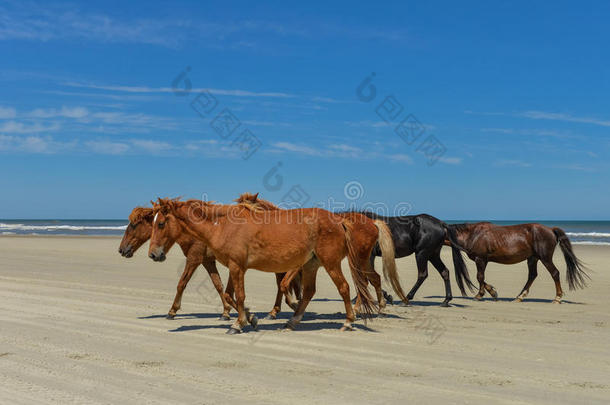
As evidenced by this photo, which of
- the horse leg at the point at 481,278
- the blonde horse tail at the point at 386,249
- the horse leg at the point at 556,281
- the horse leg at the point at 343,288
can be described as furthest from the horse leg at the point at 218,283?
the horse leg at the point at 556,281

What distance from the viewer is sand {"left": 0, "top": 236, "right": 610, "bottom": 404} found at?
16.0ft

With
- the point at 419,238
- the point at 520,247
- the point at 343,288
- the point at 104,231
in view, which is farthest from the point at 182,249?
the point at 104,231

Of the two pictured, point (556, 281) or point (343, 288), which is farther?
point (556, 281)

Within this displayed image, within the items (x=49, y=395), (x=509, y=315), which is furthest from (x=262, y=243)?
(x=509, y=315)

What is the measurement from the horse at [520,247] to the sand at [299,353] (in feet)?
2.46

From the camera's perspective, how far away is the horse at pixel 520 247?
1232 centimetres

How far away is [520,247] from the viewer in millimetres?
12461

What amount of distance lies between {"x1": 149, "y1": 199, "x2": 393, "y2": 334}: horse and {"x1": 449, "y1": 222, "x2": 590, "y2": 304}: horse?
16.9 ft

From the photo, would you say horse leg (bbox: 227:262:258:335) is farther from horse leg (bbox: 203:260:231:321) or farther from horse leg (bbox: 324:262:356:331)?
horse leg (bbox: 324:262:356:331)

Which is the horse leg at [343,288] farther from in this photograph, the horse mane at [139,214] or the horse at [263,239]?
the horse mane at [139,214]

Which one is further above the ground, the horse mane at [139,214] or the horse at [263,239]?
the horse mane at [139,214]

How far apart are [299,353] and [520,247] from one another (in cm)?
780

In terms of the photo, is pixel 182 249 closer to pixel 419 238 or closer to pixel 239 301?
pixel 239 301

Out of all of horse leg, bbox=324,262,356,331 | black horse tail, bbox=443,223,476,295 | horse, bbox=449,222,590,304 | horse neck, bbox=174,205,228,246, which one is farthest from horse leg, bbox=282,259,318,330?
horse, bbox=449,222,590,304
